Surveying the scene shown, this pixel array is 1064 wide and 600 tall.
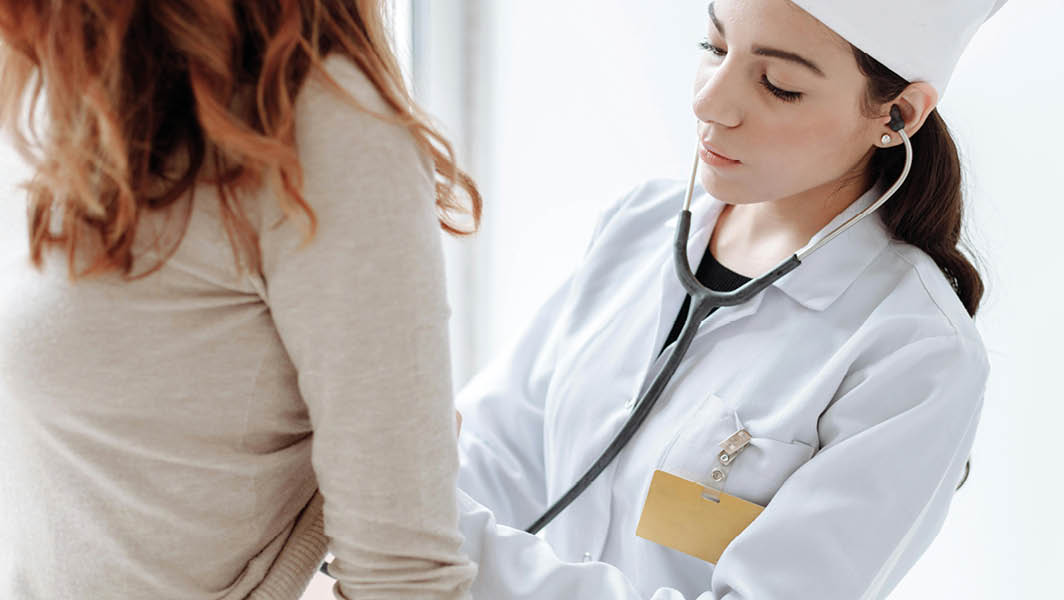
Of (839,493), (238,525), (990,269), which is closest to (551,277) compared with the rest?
(990,269)

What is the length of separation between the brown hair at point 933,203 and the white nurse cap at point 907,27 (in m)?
0.10

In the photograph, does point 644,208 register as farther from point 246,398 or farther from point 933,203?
point 246,398

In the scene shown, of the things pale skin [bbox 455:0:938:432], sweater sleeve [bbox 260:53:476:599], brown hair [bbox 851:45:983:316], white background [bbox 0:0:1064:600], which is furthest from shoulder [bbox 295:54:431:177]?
brown hair [bbox 851:45:983:316]

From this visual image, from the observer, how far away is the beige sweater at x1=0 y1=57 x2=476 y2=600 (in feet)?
2.07

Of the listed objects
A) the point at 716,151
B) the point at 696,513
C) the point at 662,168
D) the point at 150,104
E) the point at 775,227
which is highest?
the point at 150,104

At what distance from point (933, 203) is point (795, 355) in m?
0.24

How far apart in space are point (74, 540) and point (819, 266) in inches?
31.8

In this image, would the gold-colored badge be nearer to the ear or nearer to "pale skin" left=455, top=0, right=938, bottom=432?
"pale skin" left=455, top=0, right=938, bottom=432

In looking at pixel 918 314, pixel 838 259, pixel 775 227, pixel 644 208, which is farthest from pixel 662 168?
pixel 918 314

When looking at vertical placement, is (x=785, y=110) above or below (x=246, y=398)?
above

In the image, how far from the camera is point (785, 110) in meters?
1.03

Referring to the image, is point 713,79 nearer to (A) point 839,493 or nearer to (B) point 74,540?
Result: (A) point 839,493

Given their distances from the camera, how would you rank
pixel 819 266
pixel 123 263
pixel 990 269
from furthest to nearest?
1. pixel 990 269
2. pixel 819 266
3. pixel 123 263

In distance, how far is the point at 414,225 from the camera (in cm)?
65
